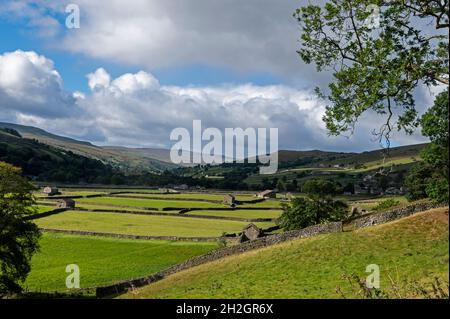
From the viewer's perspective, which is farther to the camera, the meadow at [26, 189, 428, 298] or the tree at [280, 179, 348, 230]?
the tree at [280, 179, 348, 230]

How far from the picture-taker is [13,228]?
127ft

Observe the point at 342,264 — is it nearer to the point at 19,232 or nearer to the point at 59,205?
the point at 19,232

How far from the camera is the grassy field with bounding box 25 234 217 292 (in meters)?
47.3

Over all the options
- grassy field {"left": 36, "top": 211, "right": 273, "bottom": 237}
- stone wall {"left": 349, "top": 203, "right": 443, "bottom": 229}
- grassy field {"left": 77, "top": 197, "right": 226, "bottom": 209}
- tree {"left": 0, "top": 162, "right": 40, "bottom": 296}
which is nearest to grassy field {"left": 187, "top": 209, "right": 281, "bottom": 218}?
grassy field {"left": 36, "top": 211, "right": 273, "bottom": 237}

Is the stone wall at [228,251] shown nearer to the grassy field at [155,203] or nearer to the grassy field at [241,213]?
the grassy field at [241,213]

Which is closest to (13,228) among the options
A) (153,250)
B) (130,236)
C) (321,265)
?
(321,265)

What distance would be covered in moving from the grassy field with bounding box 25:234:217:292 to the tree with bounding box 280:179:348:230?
12.6 meters

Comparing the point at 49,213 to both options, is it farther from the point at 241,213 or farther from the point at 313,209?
the point at 313,209

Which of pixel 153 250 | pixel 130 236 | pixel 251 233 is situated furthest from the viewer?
pixel 130 236

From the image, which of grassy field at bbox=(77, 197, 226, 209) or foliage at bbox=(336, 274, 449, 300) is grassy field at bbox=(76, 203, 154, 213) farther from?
foliage at bbox=(336, 274, 449, 300)

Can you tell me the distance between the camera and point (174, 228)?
278ft

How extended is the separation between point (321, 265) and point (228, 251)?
12.7m

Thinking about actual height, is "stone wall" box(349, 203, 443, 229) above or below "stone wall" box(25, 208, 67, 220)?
above

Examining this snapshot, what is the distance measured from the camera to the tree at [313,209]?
196ft
